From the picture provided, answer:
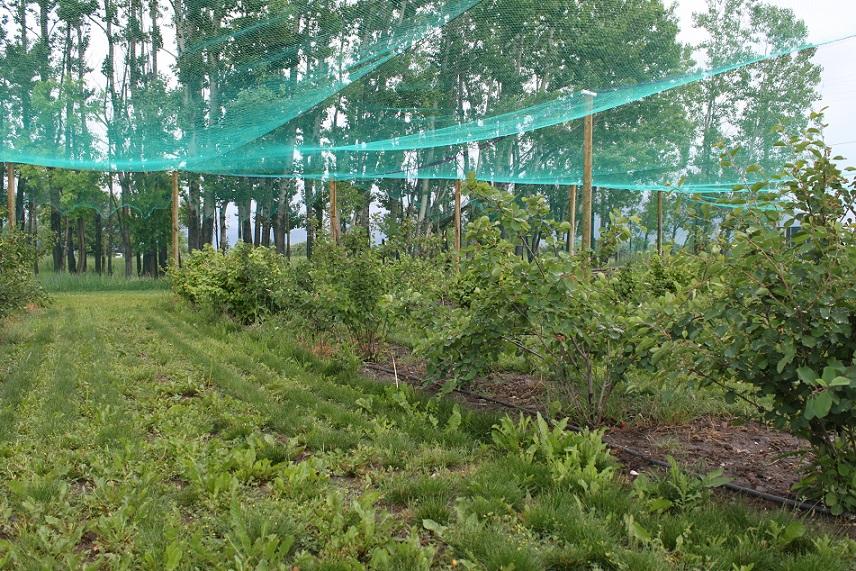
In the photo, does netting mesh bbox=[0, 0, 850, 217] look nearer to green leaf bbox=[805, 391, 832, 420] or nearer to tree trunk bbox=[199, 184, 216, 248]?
green leaf bbox=[805, 391, 832, 420]

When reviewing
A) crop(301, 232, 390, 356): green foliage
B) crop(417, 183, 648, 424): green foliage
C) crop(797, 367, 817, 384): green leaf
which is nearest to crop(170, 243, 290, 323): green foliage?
crop(301, 232, 390, 356): green foliage

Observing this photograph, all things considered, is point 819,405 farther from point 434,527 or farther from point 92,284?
point 92,284

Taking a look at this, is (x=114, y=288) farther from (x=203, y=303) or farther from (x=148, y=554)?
(x=148, y=554)

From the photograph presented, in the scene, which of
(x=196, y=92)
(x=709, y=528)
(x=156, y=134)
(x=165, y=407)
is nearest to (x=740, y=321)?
(x=709, y=528)

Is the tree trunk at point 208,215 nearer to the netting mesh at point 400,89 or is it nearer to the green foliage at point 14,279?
the netting mesh at point 400,89

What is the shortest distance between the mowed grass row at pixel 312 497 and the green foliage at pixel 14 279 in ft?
9.30

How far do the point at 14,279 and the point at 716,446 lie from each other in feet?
24.0

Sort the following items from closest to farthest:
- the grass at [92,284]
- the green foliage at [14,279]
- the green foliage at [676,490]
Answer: the green foliage at [676,490] < the green foliage at [14,279] < the grass at [92,284]

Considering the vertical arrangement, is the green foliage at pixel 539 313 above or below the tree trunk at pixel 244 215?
below

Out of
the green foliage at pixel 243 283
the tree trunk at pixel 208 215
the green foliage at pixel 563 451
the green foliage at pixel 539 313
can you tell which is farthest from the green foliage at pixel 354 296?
the tree trunk at pixel 208 215

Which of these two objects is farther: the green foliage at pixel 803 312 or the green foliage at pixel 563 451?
the green foliage at pixel 563 451

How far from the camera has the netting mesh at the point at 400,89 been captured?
6594mm

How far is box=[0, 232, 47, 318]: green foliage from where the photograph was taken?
656 centimetres

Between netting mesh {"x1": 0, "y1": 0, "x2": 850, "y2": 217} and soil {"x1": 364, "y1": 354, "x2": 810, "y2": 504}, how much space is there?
118 inches
